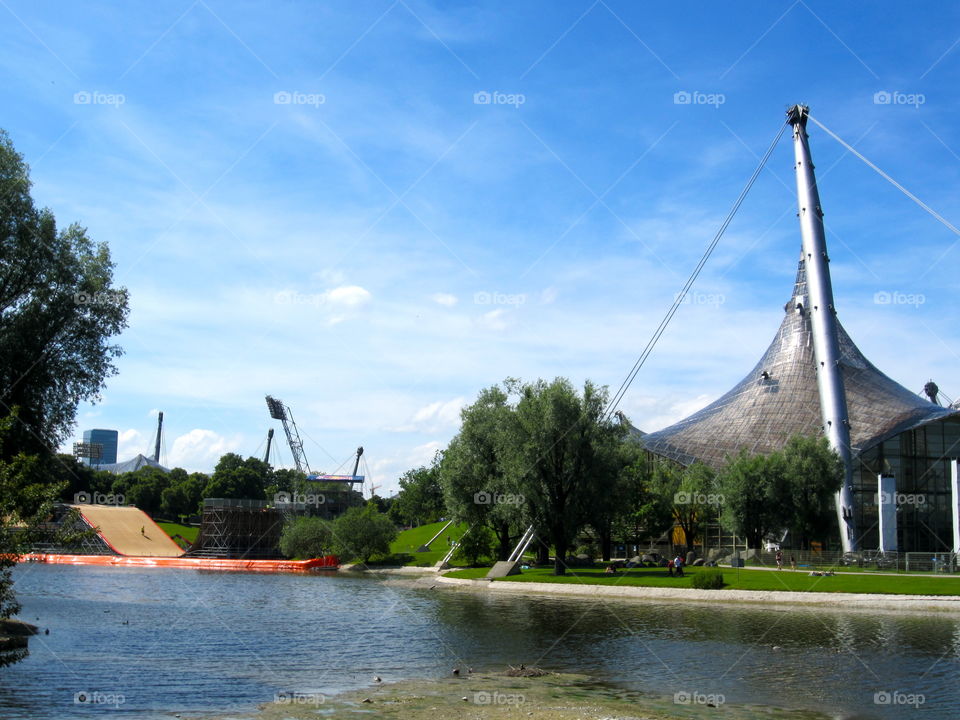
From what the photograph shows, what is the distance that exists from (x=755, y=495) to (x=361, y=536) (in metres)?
39.4

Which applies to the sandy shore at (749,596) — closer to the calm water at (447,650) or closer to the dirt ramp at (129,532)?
the calm water at (447,650)

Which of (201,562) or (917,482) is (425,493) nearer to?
(201,562)

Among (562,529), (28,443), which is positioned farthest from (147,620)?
(562,529)

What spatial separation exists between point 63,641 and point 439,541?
7461 cm

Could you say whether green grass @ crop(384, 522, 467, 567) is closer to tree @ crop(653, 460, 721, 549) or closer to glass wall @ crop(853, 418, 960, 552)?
tree @ crop(653, 460, 721, 549)

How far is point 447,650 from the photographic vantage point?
28.6 m

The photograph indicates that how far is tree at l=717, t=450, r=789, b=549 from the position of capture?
60.3m

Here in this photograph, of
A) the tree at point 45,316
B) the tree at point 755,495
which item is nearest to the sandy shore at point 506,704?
the tree at point 45,316

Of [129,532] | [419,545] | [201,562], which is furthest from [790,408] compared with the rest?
[129,532]

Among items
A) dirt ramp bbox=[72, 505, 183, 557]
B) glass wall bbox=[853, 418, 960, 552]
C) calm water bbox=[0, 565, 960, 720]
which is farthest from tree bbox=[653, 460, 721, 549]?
dirt ramp bbox=[72, 505, 183, 557]

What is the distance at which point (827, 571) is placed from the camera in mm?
51094

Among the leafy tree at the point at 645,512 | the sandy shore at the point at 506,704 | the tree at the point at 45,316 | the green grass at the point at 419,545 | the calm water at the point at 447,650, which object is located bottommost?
the green grass at the point at 419,545

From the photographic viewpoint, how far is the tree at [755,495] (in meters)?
60.3

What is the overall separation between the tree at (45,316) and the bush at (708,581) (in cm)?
3234
